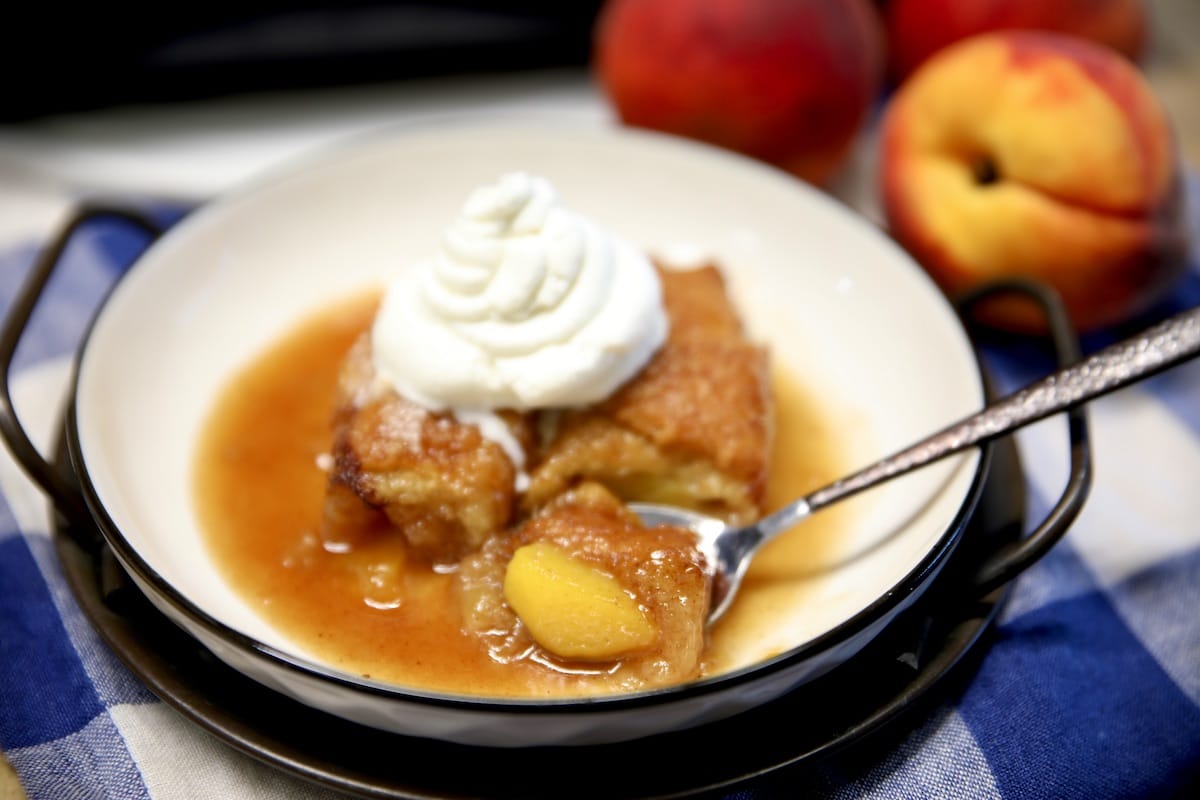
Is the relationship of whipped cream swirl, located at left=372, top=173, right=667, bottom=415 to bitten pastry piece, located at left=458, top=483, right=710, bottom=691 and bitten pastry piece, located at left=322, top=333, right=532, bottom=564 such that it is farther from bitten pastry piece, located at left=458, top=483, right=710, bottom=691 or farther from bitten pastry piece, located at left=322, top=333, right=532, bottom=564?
bitten pastry piece, located at left=458, top=483, right=710, bottom=691

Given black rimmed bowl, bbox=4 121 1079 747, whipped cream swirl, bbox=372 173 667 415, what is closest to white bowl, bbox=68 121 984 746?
black rimmed bowl, bbox=4 121 1079 747

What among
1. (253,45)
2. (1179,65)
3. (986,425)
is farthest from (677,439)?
(1179,65)

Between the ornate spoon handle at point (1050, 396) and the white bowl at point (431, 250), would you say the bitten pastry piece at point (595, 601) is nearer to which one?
the white bowl at point (431, 250)

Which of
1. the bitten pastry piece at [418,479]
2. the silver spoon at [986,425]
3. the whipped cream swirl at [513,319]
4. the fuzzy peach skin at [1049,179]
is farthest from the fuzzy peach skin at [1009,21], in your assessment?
the bitten pastry piece at [418,479]

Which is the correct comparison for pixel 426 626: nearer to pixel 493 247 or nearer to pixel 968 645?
pixel 493 247

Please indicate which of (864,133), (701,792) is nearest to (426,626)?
(701,792)

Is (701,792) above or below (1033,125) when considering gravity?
below

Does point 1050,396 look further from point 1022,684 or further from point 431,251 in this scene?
point 431,251
